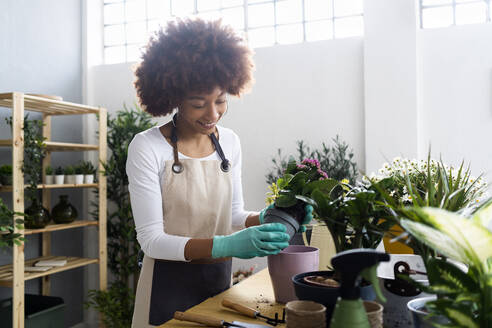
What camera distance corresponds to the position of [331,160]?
3.47 meters

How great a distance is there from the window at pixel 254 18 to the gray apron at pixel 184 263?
2.16m

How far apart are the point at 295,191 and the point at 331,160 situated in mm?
2362

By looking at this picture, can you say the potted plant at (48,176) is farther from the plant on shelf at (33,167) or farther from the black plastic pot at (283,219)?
the black plastic pot at (283,219)

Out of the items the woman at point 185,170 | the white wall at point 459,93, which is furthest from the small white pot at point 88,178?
the white wall at point 459,93

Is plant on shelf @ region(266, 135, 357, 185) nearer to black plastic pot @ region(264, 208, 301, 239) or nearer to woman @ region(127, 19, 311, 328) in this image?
woman @ region(127, 19, 311, 328)

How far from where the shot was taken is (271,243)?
49.6 inches

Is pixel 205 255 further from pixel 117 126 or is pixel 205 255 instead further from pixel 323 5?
pixel 323 5

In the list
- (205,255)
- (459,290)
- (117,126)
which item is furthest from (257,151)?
(459,290)

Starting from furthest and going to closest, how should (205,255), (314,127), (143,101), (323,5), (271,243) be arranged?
(323,5), (314,127), (143,101), (205,255), (271,243)

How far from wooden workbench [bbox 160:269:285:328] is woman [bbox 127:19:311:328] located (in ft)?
0.38

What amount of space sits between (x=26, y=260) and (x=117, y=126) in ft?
4.34

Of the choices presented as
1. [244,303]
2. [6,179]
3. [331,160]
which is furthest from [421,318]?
[6,179]

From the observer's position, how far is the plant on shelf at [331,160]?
3.38 metres

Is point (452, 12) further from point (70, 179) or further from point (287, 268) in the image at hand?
point (70, 179)
